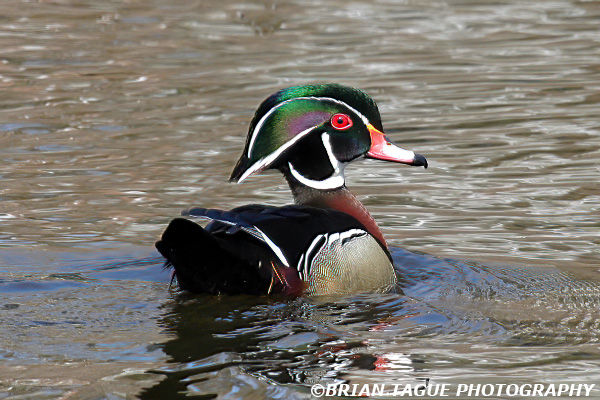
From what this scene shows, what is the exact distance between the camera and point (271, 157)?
19.5ft

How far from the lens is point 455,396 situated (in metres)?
4.30

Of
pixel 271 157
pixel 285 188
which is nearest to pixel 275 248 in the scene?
pixel 271 157

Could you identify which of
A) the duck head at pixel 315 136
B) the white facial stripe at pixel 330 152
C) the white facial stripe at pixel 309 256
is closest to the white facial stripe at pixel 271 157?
the duck head at pixel 315 136

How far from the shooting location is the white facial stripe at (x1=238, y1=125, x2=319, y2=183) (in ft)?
19.3

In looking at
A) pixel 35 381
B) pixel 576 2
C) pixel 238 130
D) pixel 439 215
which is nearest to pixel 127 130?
pixel 238 130

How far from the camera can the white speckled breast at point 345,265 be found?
222 inches

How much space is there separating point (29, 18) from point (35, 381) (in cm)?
1239

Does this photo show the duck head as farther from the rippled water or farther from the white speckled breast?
the rippled water

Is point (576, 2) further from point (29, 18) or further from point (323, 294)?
point (323, 294)

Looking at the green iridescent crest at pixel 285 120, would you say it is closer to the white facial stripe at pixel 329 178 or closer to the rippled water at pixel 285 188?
the white facial stripe at pixel 329 178

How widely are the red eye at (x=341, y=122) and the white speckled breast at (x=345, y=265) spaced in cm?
65

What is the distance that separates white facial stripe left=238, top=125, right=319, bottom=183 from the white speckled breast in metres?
0.58

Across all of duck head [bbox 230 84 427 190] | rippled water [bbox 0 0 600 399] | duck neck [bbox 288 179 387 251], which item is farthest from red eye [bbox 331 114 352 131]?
rippled water [bbox 0 0 600 399]

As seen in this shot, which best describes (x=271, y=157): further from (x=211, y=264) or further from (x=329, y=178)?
(x=211, y=264)
